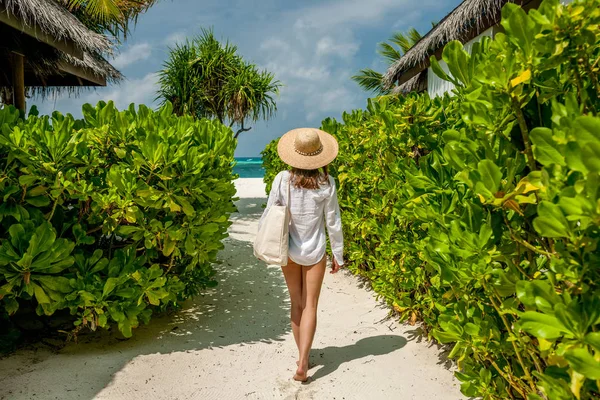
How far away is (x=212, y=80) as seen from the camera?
16969 mm

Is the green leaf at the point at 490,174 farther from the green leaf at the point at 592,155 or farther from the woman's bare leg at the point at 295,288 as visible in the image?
the woman's bare leg at the point at 295,288

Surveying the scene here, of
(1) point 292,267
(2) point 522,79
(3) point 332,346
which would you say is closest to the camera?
(2) point 522,79

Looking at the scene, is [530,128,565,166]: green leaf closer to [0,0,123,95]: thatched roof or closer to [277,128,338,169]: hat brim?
[277,128,338,169]: hat brim

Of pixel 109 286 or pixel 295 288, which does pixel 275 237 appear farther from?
pixel 109 286

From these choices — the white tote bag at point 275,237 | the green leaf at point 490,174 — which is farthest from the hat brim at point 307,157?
the green leaf at point 490,174

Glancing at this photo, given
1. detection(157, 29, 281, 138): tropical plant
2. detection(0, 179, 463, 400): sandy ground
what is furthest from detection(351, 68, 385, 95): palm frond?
detection(0, 179, 463, 400): sandy ground

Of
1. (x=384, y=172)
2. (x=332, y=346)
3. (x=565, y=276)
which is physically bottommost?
(x=332, y=346)

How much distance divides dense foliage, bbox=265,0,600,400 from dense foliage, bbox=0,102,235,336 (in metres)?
1.80

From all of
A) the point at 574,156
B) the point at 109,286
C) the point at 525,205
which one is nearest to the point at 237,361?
the point at 109,286

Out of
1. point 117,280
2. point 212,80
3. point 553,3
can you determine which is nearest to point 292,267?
point 117,280

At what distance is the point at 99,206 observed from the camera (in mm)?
3477

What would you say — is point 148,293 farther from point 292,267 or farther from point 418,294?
point 418,294

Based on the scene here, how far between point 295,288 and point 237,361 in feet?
2.70

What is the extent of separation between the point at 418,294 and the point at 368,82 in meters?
22.8
